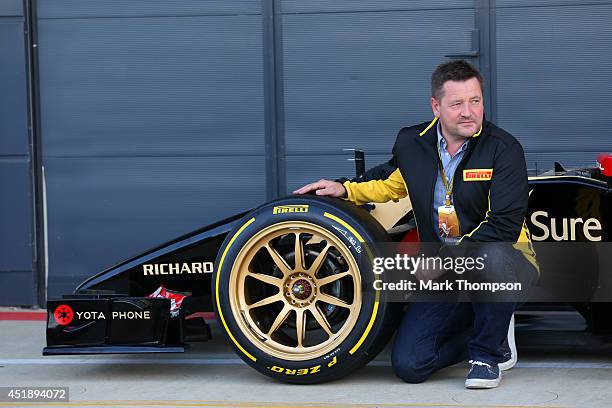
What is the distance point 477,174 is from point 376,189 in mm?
599

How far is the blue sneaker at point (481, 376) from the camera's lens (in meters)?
5.30

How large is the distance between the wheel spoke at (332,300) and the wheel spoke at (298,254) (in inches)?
6.5

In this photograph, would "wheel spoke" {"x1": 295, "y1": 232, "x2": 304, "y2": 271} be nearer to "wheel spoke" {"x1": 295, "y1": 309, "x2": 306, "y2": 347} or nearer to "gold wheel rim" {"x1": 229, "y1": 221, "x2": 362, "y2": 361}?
"gold wheel rim" {"x1": 229, "y1": 221, "x2": 362, "y2": 361}

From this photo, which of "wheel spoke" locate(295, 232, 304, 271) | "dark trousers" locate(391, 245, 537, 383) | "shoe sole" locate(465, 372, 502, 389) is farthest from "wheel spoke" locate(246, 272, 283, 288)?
"shoe sole" locate(465, 372, 502, 389)

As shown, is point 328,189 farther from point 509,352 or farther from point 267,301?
point 509,352

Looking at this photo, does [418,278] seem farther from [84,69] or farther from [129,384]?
[84,69]

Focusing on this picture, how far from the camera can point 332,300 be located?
5469 mm

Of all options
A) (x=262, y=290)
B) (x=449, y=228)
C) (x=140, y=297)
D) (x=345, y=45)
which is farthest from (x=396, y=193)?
(x=345, y=45)

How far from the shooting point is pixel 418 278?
5.49 m

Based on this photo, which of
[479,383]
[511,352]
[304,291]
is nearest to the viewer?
[479,383]

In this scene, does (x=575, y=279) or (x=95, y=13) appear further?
(x=95, y=13)

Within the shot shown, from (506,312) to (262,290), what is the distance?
1225mm

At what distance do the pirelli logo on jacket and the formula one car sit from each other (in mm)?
363

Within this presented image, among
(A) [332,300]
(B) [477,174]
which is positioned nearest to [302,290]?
(A) [332,300]
